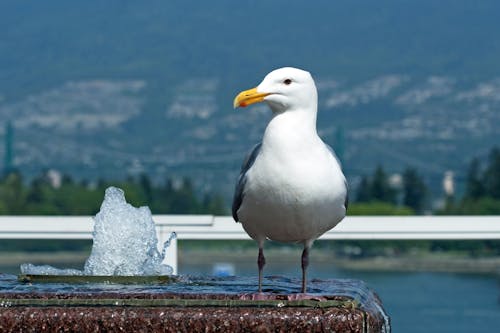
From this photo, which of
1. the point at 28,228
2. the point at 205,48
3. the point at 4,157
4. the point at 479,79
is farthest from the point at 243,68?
the point at 28,228

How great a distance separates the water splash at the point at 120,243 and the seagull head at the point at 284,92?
2.16 ft

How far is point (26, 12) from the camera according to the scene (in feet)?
591

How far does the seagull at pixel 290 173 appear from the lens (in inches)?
120

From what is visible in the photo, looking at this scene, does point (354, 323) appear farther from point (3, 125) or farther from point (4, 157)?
point (3, 125)

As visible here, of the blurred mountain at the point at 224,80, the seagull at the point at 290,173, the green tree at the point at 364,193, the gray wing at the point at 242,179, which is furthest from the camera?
the blurred mountain at the point at 224,80

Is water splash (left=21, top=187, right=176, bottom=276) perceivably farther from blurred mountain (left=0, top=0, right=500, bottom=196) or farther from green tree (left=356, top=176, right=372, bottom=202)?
blurred mountain (left=0, top=0, right=500, bottom=196)

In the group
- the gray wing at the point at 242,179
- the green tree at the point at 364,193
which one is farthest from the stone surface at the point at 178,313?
the green tree at the point at 364,193

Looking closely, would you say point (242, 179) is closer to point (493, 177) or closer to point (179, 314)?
point (179, 314)

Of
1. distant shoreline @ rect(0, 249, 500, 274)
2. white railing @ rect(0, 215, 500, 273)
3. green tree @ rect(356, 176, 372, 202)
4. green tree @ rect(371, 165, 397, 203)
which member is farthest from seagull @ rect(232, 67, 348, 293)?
green tree @ rect(371, 165, 397, 203)

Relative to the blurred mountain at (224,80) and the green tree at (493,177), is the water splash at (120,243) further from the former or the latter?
the blurred mountain at (224,80)

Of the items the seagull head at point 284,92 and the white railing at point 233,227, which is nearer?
the seagull head at point 284,92

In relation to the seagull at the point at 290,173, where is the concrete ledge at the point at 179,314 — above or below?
below

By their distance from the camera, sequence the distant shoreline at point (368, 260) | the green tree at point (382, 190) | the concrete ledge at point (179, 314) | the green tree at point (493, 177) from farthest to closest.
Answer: the green tree at point (382, 190), the distant shoreline at point (368, 260), the green tree at point (493, 177), the concrete ledge at point (179, 314)

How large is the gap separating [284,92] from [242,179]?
231mm
